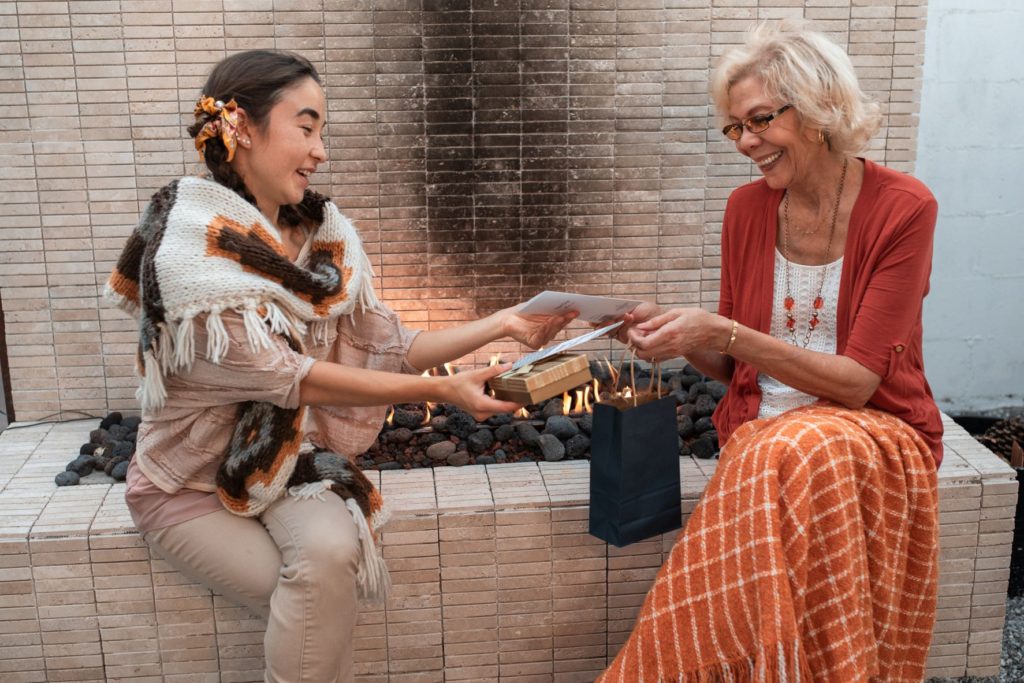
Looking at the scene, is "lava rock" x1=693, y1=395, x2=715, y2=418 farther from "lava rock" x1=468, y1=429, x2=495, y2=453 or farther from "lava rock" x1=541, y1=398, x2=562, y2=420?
"lava rock" x1=468, y1=429, x2=495, y2=453

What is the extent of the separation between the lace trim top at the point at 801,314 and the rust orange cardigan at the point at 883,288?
3 cm

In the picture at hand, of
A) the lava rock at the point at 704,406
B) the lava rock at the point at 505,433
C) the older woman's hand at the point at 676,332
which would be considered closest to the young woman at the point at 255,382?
the older woman's hand at the point at 676,332

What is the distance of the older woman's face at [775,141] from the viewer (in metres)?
2.59

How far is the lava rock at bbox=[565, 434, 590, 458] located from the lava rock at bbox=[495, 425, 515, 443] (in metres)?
0.23

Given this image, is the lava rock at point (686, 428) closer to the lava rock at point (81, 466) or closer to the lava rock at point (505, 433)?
the lava rock at point (505, 433)

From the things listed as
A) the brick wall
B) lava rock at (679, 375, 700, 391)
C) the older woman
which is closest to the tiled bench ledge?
the older woman

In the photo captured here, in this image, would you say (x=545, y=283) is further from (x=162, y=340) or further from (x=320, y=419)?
(x=162, y=340)

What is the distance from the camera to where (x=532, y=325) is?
9.13 ft

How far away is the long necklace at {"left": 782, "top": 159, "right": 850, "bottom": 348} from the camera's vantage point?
270 cm

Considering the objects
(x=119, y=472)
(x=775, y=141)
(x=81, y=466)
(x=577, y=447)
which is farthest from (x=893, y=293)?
(x=81, y=466)

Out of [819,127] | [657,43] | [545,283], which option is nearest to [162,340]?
[819,127]

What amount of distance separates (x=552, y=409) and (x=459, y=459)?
611 mm

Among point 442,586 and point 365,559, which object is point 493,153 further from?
point 365,559

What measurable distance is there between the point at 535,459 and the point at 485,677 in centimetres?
74
